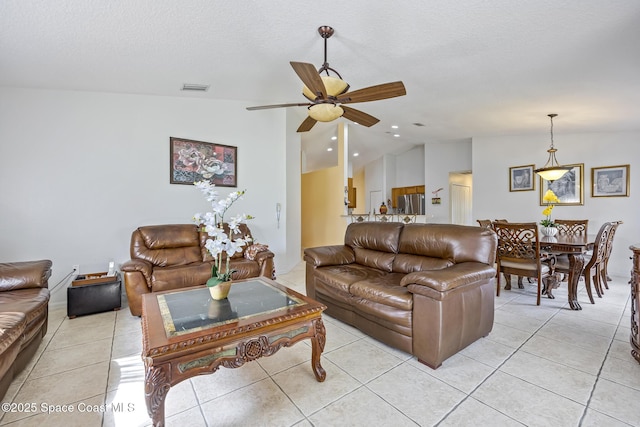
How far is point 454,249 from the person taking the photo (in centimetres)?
258

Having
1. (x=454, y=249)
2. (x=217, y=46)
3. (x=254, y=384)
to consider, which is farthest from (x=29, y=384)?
(x=454, y=249)

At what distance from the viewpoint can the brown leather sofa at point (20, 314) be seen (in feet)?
5.14

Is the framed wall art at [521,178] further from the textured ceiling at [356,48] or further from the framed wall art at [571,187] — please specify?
the textured ceiling at [356,48]

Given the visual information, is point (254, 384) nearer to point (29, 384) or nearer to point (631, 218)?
point (29, 384)

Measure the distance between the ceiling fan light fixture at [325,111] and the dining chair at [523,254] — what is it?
100 inches

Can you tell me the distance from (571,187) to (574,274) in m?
2.79

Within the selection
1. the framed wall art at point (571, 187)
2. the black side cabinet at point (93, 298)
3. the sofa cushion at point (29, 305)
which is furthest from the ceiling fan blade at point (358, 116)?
the framed wall art at point (571, 187)

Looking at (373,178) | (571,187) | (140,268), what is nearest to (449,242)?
(140,268)

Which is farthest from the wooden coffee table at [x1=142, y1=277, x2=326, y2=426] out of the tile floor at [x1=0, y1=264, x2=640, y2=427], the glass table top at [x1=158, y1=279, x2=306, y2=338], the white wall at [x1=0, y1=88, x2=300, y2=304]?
the white wall at [x1=0, y1=88, x2=300, y2=304]

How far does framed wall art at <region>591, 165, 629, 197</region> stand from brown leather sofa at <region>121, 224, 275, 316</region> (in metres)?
5.67

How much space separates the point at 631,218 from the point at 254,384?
20.2 feet

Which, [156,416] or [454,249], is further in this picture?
[454,249]

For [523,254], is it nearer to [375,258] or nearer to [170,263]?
[375,258]

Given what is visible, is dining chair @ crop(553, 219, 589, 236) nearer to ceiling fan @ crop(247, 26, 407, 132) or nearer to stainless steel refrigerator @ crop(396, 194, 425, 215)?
stainless steel refrigerator @ crop(396, 194, 425, 215)
